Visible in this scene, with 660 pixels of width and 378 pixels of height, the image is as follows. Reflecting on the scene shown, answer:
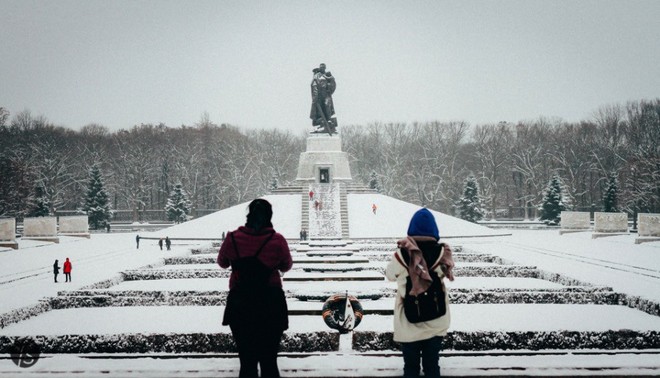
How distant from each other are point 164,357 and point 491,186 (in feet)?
183

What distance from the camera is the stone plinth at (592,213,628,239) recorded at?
103 ft

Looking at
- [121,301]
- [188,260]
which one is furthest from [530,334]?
[188,260]

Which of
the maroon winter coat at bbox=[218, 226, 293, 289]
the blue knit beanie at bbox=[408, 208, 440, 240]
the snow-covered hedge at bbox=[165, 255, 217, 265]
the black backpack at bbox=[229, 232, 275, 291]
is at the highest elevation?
the blue knit beanie at bbox=[408, 208, 440, 240]

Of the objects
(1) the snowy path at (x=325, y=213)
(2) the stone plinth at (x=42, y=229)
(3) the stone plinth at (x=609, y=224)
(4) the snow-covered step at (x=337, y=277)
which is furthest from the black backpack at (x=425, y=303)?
(2) the stone plinth at (x=42, y=229)

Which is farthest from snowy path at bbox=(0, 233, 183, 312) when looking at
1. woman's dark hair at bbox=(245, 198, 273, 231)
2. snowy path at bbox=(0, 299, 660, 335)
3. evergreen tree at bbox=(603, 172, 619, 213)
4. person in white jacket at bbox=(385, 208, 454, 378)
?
evergreen tree at bbox=(603, 172, 619, 213)

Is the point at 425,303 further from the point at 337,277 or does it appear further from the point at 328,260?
the point at 328,260

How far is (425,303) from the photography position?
15.1 ft

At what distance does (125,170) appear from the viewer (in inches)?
2375

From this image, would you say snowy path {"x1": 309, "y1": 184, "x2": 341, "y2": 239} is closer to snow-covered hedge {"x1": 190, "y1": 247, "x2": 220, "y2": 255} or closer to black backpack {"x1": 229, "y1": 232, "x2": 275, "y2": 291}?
snow-covered hedge {"x1": 190, "y1": 247, "x2": 220, "y2": 255}

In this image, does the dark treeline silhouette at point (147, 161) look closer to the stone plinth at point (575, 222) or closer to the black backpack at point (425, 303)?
the stone plinth at point (575, 222)

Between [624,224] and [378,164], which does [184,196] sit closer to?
[378,164]

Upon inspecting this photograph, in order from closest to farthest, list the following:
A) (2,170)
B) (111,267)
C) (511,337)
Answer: (511,337)
(111,267)
(2,170)

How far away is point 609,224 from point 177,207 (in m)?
36.0

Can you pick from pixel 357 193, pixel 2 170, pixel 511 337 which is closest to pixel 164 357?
pixel 511 337
